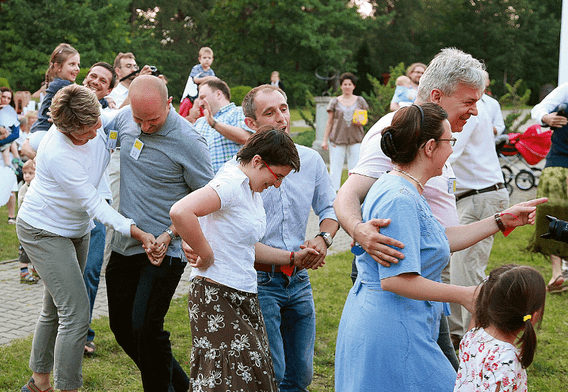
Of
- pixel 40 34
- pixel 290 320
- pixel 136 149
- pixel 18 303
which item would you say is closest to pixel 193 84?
pixel 18 303

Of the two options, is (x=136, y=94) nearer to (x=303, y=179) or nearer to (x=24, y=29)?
(x=303, y=179)

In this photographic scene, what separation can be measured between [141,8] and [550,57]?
33.4 meters

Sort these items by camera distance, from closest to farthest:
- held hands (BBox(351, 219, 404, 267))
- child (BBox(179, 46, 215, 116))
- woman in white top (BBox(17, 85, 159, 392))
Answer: held hands (BBox(351, 219, 404, 267))
woman in white top (BBox(17, 85, 159, 392))
child (BBox(179, 46, 215, 116))

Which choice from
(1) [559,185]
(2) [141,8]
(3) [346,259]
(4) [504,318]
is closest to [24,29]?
(2) [141,8]

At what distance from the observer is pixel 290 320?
346 centimetres

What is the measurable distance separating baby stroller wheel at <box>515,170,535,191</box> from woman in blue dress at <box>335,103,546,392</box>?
38.3ft

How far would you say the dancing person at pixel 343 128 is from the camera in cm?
1155

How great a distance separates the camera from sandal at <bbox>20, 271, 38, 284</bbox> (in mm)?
7137

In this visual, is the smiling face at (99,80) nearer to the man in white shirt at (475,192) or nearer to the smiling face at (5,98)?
the man in white shirt at (475,192)

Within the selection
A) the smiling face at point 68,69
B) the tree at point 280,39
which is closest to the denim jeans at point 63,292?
the smiling face at point 68,69

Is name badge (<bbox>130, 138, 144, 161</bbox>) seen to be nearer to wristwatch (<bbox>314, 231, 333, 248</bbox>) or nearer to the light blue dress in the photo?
wristwatch (<bbox>314, 231, 333, 248</bbox>)

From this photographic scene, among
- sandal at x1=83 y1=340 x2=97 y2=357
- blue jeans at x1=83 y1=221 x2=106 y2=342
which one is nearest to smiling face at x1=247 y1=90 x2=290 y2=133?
blue jeans at x1=83 y1=221 x2=106 y2=342

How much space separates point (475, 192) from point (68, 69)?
3.58 meters

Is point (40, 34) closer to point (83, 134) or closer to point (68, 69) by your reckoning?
point (68, 69)
